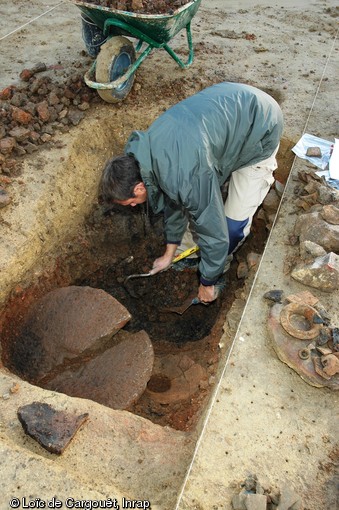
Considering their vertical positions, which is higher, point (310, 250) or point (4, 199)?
point (4, 199)

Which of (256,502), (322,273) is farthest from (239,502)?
(322,273)

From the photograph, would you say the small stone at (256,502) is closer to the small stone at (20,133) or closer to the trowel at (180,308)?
the trowel at (180,308)

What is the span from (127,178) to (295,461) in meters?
1.75

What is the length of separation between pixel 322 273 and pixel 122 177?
4.86 ft

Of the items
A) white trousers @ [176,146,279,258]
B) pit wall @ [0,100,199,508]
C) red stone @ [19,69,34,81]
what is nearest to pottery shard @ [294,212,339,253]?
white trousers @ [176,146,279,258]

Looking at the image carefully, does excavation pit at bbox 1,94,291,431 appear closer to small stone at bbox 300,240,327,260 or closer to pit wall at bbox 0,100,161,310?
pit wall at bbox 0,100,161,310

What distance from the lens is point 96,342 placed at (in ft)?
10.6

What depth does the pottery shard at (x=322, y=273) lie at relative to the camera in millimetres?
2990

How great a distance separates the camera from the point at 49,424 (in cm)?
242

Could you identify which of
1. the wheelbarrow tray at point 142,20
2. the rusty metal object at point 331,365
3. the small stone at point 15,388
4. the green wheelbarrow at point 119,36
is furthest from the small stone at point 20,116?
the rusty metal object at point 331,365

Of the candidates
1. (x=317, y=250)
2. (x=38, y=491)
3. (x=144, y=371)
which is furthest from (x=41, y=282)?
(x=317, y=250)

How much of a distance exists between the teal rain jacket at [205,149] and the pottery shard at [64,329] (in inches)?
31.6

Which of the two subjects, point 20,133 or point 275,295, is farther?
point 20,133

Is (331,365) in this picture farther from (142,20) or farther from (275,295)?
(142,20)
